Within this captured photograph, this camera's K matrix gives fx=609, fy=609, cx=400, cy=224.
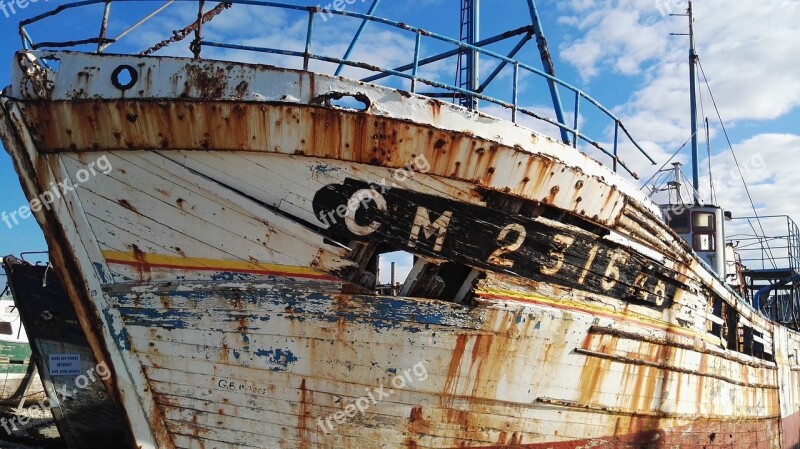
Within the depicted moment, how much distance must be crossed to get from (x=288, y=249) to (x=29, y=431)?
9502 mm

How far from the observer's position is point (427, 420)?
4.72 meters

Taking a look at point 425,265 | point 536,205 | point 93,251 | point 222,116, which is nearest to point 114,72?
point 222,116

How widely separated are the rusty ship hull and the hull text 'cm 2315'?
0.02 m

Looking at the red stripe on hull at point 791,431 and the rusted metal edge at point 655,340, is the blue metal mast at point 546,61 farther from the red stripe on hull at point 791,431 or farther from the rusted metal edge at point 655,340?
the red stripe on hull at point 791,431

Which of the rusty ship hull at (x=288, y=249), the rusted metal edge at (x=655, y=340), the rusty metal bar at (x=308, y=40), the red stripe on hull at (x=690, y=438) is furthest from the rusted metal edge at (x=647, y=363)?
the rusty metal bar at (x=308, y=40)

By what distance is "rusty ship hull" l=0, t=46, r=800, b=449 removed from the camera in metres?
4.50

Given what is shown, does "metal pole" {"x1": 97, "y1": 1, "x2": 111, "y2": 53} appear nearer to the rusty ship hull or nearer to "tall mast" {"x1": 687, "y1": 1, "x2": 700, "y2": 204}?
the rusty ship hull

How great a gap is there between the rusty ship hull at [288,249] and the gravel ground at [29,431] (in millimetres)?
6707

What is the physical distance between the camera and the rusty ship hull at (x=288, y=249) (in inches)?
177

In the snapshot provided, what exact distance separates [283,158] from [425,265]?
4.50 feet

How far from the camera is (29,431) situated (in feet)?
36.4

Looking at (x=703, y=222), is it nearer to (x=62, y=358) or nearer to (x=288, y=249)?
(x=288, y=249)

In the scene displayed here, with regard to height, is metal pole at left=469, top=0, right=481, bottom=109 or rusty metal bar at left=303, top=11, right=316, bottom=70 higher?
metal pole at left=469, top=0, right=481, bottom=109

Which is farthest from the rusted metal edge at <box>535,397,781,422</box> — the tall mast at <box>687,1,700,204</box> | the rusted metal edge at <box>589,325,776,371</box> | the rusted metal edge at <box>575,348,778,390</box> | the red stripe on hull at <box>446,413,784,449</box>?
the tall mast at <box>687,1,700,204</box>
